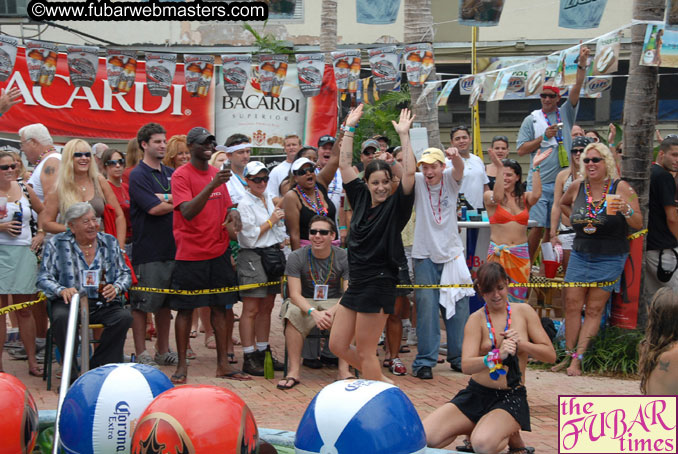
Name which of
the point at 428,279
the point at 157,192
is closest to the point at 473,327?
the point at 428,279

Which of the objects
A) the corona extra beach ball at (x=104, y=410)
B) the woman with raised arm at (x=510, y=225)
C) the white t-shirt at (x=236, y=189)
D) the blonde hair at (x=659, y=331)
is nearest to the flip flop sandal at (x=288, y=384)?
the white t-shirt at (x=236, y=189)

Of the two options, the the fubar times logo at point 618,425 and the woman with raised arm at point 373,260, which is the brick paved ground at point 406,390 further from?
the the fubar times logo at point 618,425

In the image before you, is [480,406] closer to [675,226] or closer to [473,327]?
[473,327]

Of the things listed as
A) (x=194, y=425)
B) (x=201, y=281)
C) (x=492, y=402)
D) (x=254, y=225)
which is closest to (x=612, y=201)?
(x=492, y=402)

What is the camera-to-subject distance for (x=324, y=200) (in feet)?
29.1

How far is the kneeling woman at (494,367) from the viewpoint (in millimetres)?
5555

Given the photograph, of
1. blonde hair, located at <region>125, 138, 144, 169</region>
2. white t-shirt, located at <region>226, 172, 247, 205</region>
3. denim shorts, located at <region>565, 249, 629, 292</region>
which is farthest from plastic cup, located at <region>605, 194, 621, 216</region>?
blonde hair, located at <region>125, 138, 144, 169</region>

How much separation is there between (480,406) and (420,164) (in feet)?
9.66

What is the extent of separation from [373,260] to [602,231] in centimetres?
278

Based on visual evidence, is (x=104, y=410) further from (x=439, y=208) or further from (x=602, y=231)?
(x=602, y=231)

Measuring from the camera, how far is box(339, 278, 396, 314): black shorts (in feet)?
22.2

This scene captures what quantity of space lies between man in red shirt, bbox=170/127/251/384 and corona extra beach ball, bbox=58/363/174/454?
9.25 feet

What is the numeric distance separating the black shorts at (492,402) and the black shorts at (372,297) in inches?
46.8

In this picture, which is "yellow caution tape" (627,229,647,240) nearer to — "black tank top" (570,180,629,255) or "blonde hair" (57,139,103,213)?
"black tank top" (570,180,629,255)
